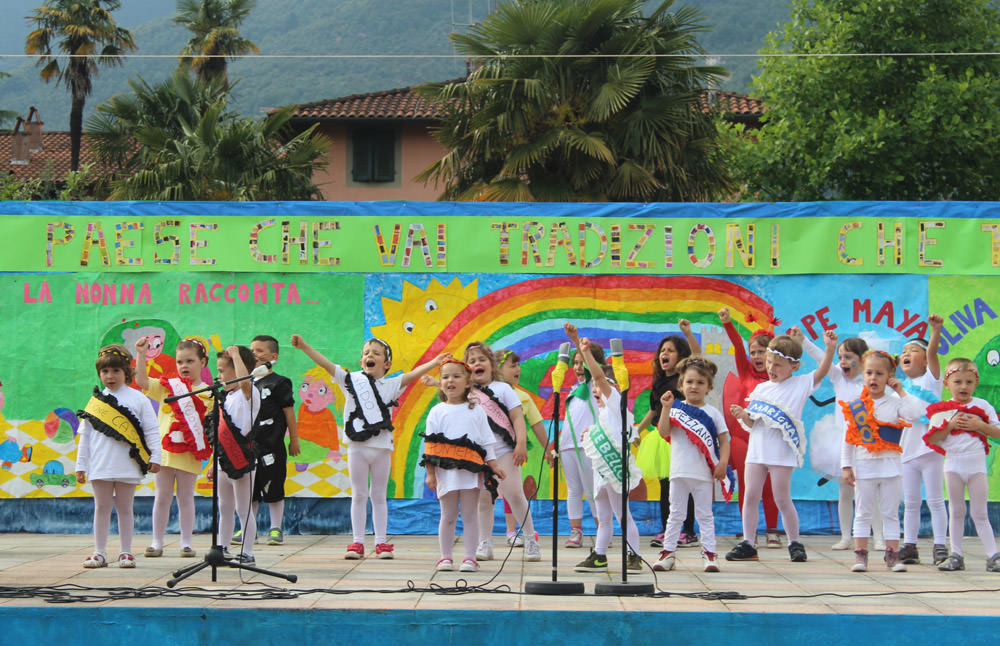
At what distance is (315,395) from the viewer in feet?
30.1

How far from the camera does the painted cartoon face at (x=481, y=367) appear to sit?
762cm

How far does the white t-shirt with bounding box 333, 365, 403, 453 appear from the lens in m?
7.52

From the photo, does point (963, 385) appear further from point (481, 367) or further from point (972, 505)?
point (481, 367)

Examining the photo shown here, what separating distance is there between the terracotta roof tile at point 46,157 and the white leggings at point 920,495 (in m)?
34.3

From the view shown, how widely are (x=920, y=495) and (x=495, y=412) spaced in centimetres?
302

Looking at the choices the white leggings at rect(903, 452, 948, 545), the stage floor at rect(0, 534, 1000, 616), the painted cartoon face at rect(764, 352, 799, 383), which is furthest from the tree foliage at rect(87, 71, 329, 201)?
the white leggings at rect(903, 452, 948, 545)

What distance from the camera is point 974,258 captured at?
→ 356 inches

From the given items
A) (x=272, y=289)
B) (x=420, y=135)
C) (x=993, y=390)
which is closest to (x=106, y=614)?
(x=272, y=289)

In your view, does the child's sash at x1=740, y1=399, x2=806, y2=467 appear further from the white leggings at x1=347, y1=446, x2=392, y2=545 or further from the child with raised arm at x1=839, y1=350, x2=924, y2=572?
the white leggings at x1=347, y1=446, x2=392, y2=545

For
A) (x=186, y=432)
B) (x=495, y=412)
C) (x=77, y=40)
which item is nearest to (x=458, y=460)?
(x=495, y=412)

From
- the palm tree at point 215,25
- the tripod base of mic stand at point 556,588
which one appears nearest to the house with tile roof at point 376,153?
the palm tree at point 215,25

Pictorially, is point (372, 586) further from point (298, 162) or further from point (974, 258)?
point (298, 162)

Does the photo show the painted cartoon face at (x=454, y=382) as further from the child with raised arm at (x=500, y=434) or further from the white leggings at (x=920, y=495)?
the white leggings at (x=920, y=495)

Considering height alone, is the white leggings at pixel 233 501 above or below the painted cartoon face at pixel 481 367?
below
